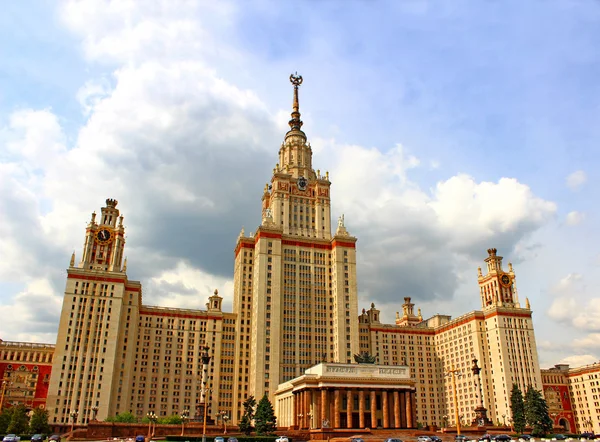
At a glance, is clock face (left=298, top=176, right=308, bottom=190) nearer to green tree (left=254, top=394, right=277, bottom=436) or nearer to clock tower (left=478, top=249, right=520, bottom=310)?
clock tower (left=478, top=249, right=520, bottom=310)

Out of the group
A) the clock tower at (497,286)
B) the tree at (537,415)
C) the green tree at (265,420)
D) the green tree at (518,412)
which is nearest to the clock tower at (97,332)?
the green tree at (265,420)

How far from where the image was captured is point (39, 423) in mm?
103312

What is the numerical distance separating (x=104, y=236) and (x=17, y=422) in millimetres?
54078

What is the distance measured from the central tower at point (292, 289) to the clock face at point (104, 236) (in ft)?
120

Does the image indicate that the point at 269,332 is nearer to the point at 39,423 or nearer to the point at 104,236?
the point at 104,236

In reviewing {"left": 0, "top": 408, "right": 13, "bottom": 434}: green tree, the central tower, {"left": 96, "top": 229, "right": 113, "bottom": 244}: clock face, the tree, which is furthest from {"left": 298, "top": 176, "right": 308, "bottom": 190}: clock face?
{"left": 0, "top": 408, "right": 13, "bottom": 434}: green tree

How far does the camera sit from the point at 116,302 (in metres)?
129

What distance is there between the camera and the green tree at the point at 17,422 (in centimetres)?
9250

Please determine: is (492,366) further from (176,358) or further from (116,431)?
(116,431)

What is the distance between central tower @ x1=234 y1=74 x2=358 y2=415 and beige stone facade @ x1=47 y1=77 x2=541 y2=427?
0.31 metres

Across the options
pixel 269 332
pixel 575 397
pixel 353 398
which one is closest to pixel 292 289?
pixel 269 332

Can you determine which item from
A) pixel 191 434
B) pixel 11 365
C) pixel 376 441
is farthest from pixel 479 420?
pixel 11 365

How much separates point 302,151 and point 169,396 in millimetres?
84973

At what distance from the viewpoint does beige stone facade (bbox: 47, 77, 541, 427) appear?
413 feet
